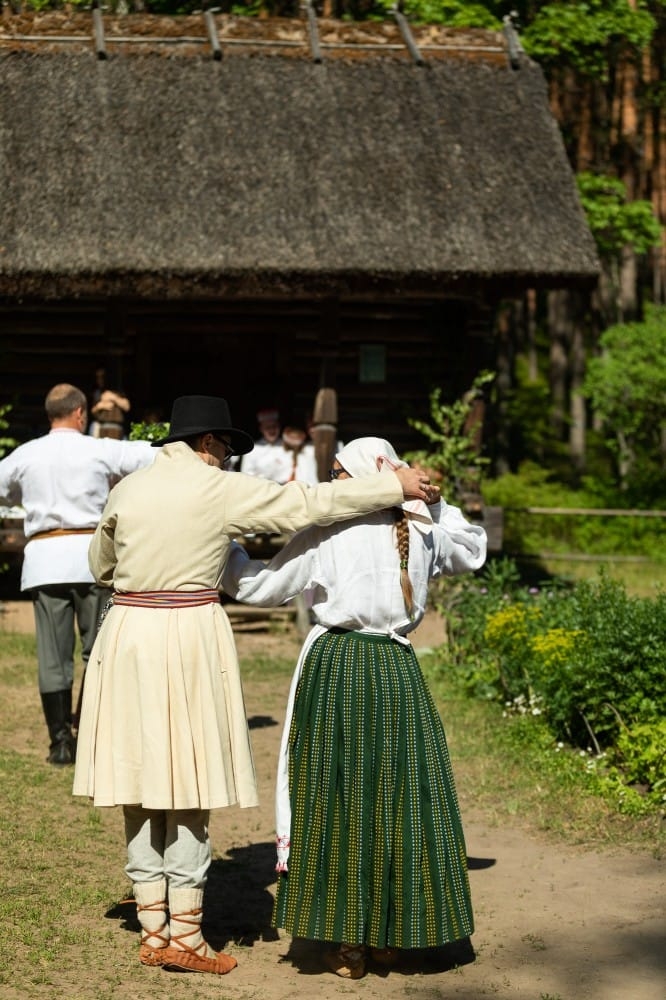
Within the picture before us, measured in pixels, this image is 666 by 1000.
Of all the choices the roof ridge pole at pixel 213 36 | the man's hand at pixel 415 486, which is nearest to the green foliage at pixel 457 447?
the roof ridge pole at pixel 213 36

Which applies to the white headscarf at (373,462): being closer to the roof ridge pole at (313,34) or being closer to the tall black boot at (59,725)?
the tall black boot at (59,725)

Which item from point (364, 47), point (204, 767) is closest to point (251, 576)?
point (204, 767)

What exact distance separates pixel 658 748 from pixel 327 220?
6.79 meters

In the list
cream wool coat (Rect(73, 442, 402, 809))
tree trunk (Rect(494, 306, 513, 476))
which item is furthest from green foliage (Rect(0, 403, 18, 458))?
tree trunk (Rect(494, 306, 513, 476))

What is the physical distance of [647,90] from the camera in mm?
21938

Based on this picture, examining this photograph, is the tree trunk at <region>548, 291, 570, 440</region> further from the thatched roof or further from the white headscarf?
the white headscarf

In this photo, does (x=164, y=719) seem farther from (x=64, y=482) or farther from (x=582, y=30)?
(x=582, y=30)

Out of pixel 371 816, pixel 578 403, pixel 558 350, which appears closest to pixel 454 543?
pixel 371 816

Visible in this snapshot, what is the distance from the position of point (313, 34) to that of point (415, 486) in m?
10.5

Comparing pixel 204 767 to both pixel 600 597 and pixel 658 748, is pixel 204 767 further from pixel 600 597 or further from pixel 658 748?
pixel 600 597

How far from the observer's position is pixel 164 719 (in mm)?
4488

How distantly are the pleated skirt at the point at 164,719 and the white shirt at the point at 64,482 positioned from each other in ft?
7.38

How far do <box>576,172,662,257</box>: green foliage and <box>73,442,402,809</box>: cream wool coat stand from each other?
14255 millimetres

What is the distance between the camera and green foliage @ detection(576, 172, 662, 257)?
17984 millimetres
